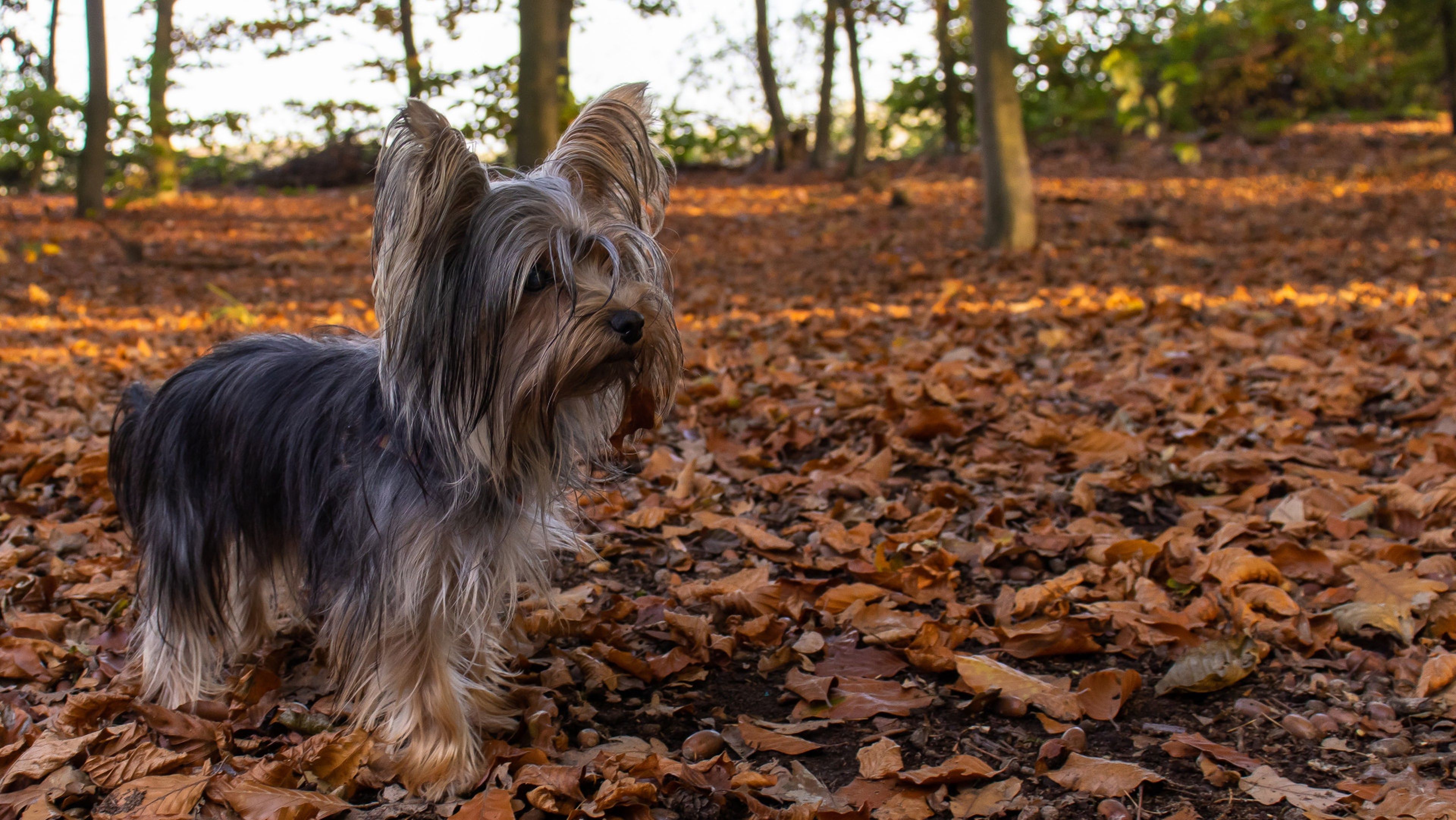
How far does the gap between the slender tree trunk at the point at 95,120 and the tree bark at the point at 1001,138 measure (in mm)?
12451

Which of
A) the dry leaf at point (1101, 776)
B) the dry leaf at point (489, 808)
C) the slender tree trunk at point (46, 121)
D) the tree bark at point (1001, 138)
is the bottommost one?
the dry leaf at point (1101, 776)

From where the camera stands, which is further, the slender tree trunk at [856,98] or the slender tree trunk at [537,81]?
the slender tree trunk at [856,98]

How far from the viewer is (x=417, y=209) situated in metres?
2.59

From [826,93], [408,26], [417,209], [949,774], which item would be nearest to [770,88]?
[826,93]

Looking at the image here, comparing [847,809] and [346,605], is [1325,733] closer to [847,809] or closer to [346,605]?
[847,809]

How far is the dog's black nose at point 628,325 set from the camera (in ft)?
8.89

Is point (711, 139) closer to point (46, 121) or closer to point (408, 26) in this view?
point (408, 26)

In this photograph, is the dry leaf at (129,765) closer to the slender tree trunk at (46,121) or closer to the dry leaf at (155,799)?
the dry leaf at (155,799)

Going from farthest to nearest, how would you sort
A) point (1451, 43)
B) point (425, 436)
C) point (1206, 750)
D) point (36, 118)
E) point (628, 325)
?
point (1451, 43) < point (36, 118) < point (1206, 750) < point (425, 436) < point (628, 325)

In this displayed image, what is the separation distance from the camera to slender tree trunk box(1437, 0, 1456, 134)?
1642 cm

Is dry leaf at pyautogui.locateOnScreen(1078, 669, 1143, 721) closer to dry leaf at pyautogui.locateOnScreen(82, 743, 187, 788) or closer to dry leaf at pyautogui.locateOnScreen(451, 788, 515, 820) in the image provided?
dry leaf at pyautogui.locateOnScreen(451, 788, 515, 820)

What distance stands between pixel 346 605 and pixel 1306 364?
5.96 meters

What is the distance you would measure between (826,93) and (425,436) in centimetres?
1764

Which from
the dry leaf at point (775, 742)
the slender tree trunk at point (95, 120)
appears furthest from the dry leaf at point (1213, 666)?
the slender tree trunk at point (95, 120)
